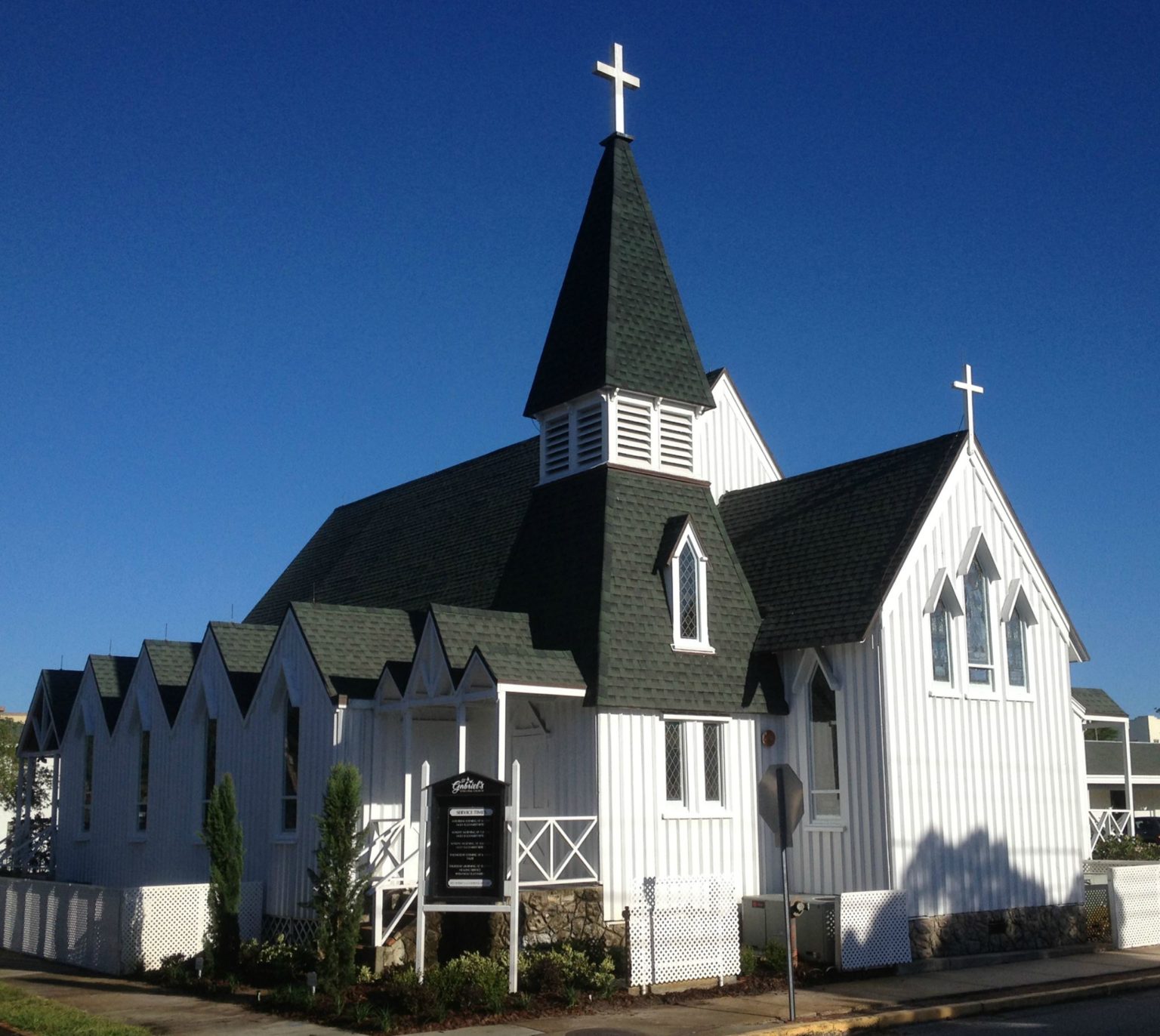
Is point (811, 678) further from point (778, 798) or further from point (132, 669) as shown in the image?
point (132, 669)

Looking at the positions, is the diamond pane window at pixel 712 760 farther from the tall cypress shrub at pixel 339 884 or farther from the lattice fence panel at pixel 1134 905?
the lattice fence panel at pixel 1134 905

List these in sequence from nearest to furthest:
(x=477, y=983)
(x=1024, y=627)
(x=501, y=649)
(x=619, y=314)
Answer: (x=477, y=983) < (x=501, y=649) < (x=1024, y=627) < (x=619, y=314)

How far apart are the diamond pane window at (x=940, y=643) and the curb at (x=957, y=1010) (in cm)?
529

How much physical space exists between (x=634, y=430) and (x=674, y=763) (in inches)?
237

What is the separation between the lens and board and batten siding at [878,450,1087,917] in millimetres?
21141

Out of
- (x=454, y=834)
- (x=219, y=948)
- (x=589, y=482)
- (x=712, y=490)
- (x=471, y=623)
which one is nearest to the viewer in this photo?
(x=454, y=834)

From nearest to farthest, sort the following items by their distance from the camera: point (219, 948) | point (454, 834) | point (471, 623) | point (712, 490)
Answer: point (454, 834) → point (219, 948) → point (471, 623) → point (712, 490)

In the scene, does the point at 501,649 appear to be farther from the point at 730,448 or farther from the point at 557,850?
the point at 730,448

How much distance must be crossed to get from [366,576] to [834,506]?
11626 mm

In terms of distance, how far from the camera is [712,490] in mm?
26734

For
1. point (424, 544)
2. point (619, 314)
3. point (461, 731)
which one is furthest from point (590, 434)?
point (424, 544)

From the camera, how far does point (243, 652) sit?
25719 millimetres

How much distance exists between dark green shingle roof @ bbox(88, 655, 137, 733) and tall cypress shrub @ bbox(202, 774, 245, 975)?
33.4ft

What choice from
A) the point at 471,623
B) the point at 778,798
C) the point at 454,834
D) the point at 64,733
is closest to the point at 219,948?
the point at 454,834
